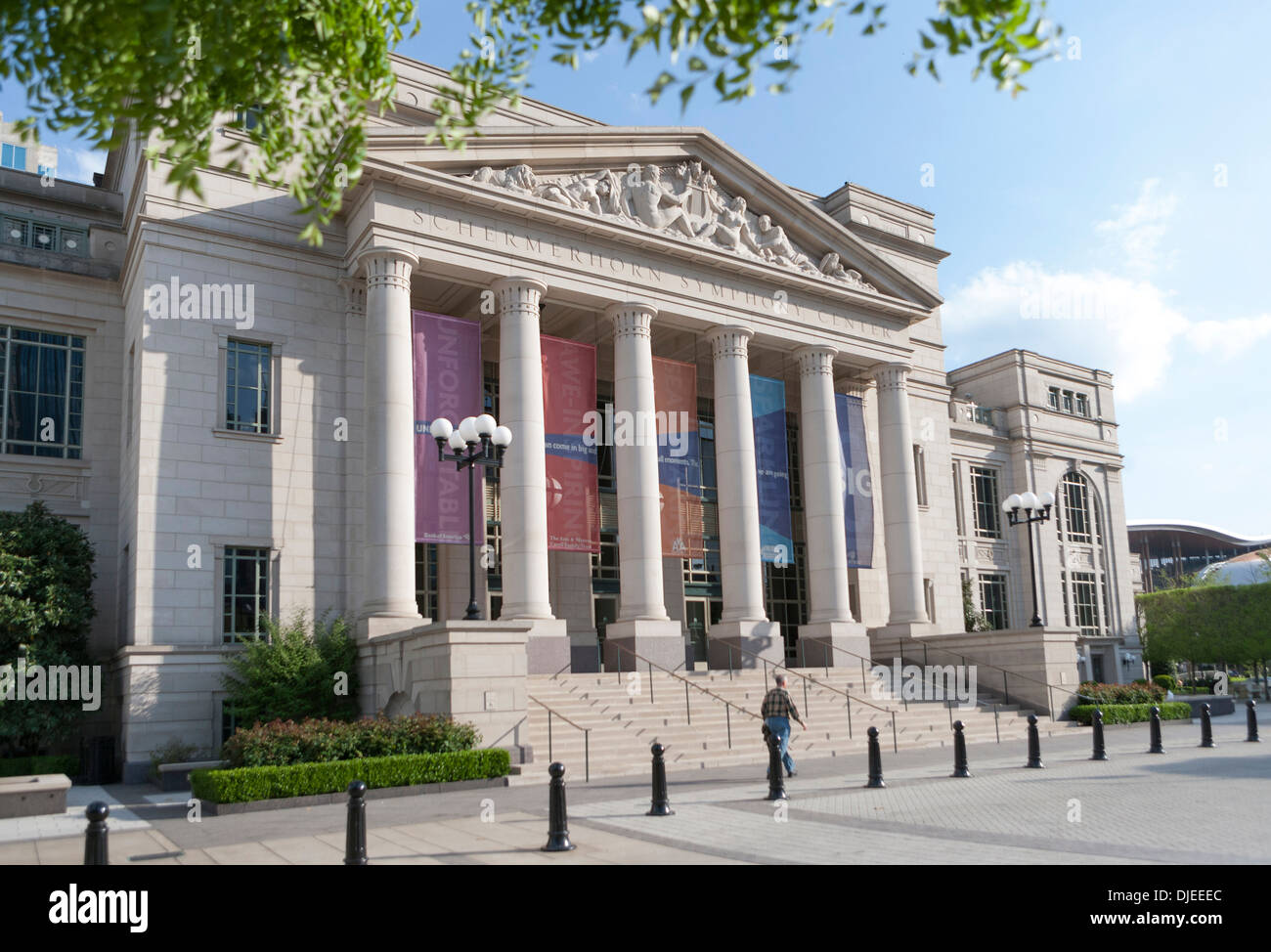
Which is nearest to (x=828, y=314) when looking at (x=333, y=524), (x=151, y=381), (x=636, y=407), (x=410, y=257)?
(x=636, y=407)

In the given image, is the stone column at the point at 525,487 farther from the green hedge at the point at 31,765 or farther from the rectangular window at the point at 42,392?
the rectangular window at the point at 42,392

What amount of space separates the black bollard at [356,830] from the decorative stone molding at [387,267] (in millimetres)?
17613

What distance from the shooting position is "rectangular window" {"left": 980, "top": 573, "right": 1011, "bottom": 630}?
4705 centimetres

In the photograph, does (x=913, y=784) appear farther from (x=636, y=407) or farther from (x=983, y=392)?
(x=983, y=392)

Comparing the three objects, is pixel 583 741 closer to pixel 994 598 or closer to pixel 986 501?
pixel 994 598

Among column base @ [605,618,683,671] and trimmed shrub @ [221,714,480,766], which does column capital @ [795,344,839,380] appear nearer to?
column base @ [605,618,683,671]

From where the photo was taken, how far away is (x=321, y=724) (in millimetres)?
18281

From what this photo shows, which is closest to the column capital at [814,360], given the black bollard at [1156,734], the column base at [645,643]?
the column base at [645,643]

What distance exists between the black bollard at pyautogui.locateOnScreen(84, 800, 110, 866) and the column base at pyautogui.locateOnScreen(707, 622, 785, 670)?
2231cm

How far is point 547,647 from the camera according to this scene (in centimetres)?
2577

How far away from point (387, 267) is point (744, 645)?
14.3 meters

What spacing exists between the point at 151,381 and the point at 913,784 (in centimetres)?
1914

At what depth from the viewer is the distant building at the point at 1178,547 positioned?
100125 mm

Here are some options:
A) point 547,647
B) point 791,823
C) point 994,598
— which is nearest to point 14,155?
point 547,647
